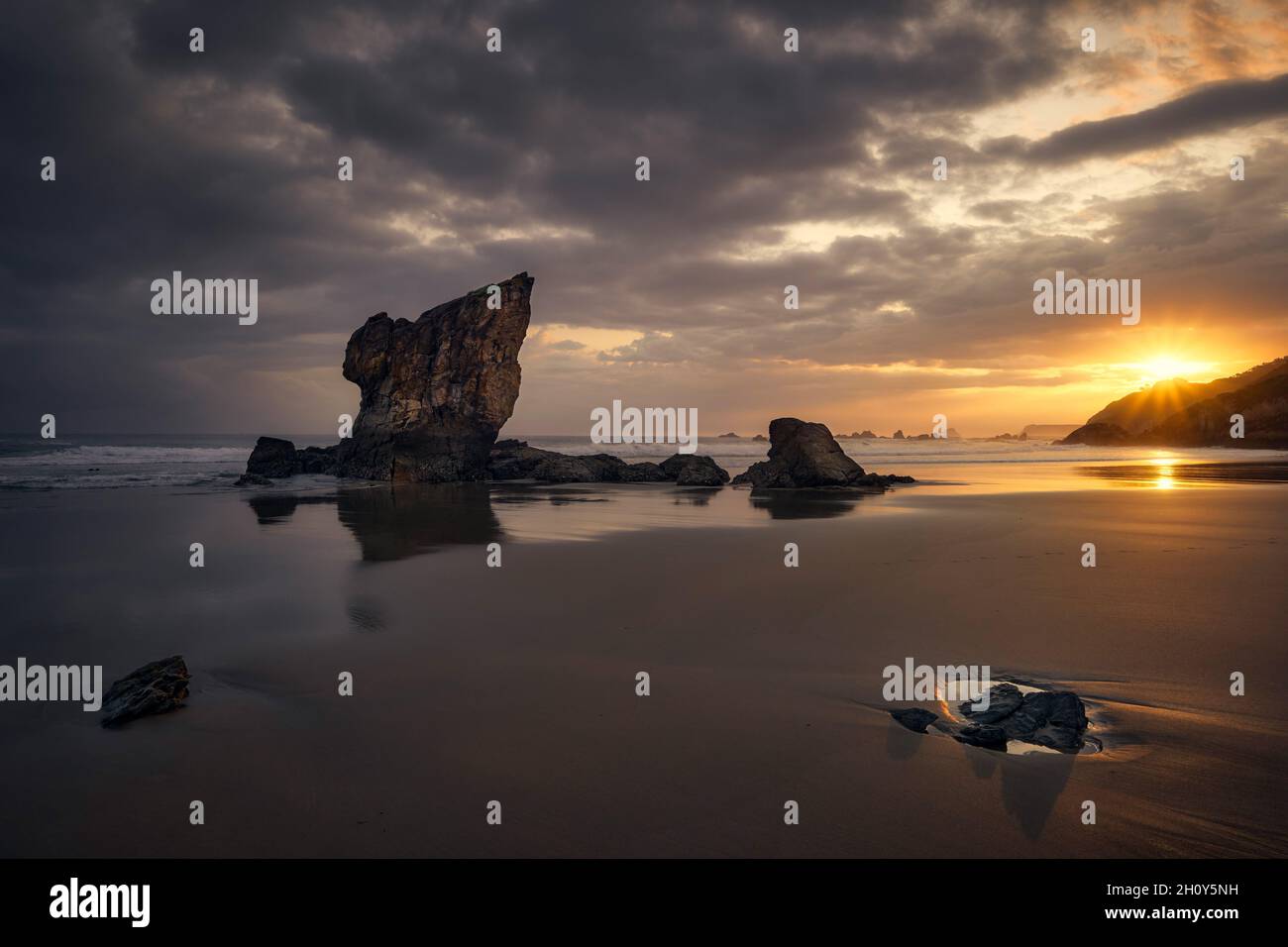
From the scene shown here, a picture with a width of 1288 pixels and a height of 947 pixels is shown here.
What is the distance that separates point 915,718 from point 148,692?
6398mm

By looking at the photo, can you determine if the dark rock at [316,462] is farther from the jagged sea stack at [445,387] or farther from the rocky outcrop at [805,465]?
the rocky outcrop at [805,465]

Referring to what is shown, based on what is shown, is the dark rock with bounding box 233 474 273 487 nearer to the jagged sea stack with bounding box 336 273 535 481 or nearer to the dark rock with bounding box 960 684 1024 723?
the jagged sea stack with bounding box 336 273 535 481

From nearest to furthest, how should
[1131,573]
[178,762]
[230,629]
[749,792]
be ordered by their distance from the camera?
[749,792] < [178,762] < [230,629] < [1131,573]

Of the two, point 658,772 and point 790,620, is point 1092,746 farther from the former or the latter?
point 790,620

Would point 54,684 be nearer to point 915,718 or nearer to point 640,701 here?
point 640,701

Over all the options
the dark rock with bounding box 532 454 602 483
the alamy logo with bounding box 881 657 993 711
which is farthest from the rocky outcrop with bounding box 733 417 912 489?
the alamy logo with bounding box 881 657 993 711

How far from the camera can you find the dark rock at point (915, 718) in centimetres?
489

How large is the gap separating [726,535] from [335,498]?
19850 millimetres

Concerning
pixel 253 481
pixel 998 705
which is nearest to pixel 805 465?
pixel 998 705

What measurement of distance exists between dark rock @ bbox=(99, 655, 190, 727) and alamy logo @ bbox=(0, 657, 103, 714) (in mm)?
239

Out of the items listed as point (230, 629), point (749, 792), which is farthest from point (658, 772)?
point (230, 629)

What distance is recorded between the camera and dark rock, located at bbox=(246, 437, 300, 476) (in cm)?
3869

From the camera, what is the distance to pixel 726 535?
1570 centimetres

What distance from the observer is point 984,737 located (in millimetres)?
4578
